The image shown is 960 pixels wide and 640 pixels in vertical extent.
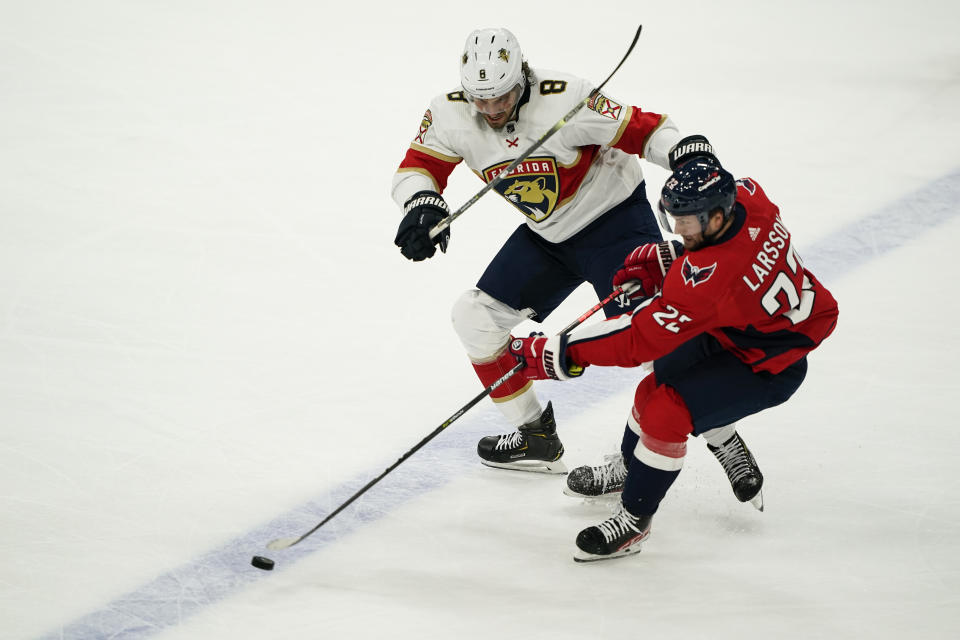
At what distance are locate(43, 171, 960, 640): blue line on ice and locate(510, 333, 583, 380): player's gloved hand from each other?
0.73 metres

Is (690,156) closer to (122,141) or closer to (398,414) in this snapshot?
(398,414)

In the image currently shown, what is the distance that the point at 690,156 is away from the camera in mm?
2967

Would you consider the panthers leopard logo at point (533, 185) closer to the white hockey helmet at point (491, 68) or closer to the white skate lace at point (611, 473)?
the white hockey helmet at point (491, 68)

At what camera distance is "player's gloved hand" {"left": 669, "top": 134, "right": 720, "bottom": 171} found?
2.96 meters

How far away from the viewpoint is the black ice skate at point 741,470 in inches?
122

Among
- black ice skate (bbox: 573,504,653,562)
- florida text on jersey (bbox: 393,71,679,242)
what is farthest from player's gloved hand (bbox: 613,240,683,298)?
black ice skate (bbox: 573,504,653,562)

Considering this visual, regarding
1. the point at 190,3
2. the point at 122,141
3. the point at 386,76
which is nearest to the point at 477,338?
the point at 122,141

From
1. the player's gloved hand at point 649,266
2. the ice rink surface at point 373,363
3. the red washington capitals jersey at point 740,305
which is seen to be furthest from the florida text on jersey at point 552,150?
the ice rink surface at point 373,363

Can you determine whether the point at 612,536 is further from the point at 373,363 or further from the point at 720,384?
the point at 373,363

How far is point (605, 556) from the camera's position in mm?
2936

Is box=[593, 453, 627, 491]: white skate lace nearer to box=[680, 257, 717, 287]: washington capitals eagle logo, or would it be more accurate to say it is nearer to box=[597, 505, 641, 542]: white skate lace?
box=[597, 505, 641, 542]: white skate lace

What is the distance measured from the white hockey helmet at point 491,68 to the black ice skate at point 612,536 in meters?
1.28

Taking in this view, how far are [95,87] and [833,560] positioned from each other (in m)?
5.14

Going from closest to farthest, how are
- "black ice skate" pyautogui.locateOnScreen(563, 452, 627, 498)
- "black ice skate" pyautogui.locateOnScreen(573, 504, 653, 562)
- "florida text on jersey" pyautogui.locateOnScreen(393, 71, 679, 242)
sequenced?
1. "black ice skate" pyautogui.locateOnScreen(573, 504, 653, 562)
2. "florida text on jersey" pyautogui.locateOnScreen(393, 71, 679, 242)
3. "black ice skate" pyautogui.locateOnScreen(563, 452, 627, 498)
